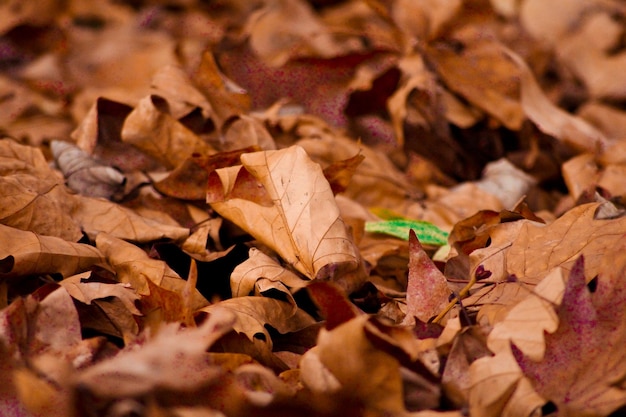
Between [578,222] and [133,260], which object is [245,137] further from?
[578,222]

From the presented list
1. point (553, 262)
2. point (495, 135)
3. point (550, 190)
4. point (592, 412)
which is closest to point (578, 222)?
point (553, 262)

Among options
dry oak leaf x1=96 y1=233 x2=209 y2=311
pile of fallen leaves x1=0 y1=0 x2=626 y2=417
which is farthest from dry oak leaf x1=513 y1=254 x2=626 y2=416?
dry oak leaf x1=96 y1=233 x2=209 y2=311

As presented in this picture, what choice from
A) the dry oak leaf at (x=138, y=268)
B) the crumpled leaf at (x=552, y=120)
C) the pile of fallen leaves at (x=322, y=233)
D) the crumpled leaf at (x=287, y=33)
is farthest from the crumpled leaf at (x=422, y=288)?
the crumpled leaf at (x=287, y=33)

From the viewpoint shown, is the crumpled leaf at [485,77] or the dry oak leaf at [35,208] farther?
the crumpled leaf at [485,77]

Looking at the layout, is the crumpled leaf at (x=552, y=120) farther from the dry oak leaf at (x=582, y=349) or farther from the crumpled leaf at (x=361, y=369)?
the crumpled leaf at (x=361, y=369)

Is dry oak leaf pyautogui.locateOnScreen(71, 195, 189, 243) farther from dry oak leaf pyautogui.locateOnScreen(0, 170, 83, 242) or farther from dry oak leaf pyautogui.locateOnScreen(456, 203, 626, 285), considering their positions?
dry oak leaf pyautogui.locateOnScreen(456, 203, 626, 285)

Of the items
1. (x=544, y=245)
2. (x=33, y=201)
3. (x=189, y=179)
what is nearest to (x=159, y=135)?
(x=189, y=179)

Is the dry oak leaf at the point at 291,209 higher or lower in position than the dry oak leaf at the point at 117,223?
higher

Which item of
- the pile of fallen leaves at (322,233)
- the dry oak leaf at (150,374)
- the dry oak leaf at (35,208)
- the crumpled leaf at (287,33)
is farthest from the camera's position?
the crumpled leaf at (287,33)

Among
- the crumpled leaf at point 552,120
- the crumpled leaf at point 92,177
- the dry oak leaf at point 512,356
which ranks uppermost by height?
the dry oak leaf at point 512,356

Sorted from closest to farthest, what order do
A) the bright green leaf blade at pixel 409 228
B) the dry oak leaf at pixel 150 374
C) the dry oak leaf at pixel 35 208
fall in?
the dry oak leaf at pixel 150 374 < the dry oak leaf at pixel 35 208 < the bright green leaf blade at pixel 409 228
